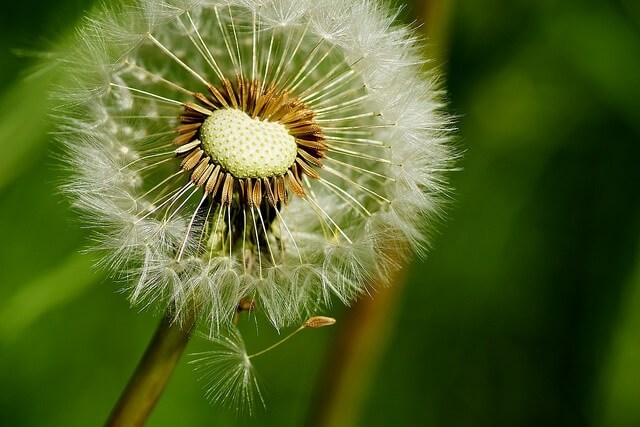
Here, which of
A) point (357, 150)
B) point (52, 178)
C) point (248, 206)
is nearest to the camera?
point (248, 206)

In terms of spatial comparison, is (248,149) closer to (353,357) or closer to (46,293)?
(46,293)

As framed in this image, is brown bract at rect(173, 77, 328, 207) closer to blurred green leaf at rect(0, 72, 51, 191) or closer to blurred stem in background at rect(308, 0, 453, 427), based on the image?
Result: blurred green leaf at rect(0, 72, 51, 191)

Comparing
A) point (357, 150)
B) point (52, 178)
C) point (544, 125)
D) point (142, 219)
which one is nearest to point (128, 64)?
point (142, 219)

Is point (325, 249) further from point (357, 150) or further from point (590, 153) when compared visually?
point (590, 153)

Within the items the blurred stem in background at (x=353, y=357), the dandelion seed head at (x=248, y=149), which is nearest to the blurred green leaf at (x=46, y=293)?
the dandelion seed head at (x=248, y=149)

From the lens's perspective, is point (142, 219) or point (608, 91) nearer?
point (142, 219)

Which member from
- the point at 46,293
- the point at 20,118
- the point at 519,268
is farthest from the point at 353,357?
the point at 20,118
